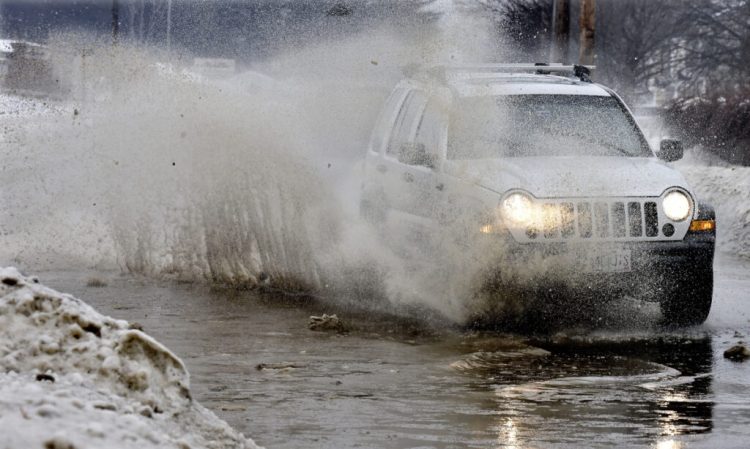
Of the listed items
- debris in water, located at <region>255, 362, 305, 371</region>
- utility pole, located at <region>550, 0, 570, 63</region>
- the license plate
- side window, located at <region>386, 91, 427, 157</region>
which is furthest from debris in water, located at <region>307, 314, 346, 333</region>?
utility pole, located at <region>550, 0, 570, 63</region>

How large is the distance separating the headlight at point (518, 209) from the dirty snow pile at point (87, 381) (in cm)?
426

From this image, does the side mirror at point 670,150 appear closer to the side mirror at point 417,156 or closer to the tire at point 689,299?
the tire at point 689,299

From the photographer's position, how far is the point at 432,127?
35.8ft

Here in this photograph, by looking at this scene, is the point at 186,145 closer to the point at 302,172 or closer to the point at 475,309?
the point at 302,172

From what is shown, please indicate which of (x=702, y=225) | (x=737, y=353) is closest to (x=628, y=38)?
(x=702, y=225)

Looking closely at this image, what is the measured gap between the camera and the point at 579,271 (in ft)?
30.9

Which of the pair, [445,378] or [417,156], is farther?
[417,156]

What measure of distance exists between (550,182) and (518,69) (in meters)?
2.68

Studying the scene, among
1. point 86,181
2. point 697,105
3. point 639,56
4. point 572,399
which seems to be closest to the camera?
point 572,399

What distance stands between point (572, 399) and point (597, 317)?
103 inches

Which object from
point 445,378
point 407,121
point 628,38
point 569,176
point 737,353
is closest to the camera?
point 445,378

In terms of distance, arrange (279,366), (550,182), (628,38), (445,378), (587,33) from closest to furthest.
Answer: (445,378), (279,366), (550,182), (587,33), (628,38)

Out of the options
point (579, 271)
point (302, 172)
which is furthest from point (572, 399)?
point (302, 172)

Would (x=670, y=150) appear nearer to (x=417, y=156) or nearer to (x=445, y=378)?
(x=417, y=156)
